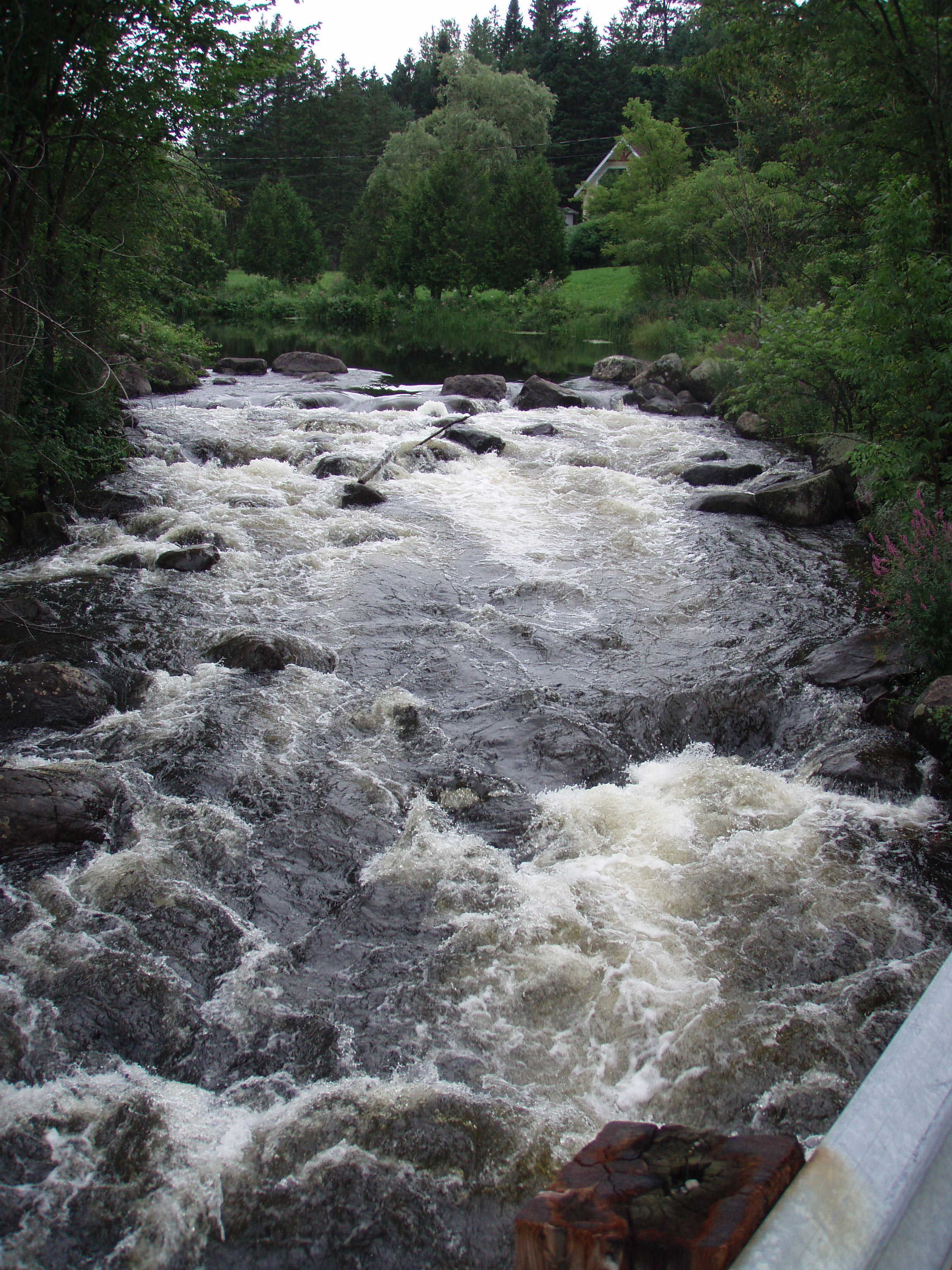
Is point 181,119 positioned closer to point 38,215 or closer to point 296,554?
point 38,215

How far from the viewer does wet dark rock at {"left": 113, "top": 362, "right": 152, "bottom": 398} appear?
71.7 ft

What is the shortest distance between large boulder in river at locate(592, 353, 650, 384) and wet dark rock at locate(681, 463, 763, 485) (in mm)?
13520

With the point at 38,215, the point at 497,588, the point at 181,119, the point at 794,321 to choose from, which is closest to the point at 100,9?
the point at 181,119

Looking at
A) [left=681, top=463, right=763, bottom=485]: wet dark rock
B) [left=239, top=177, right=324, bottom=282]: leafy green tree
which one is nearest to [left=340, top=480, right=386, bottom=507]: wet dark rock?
[left=681, top=463, right=763, bottom=485]: wet dark rock

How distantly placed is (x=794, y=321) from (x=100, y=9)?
36.8 ft

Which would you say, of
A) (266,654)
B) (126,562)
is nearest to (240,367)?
(126,562)

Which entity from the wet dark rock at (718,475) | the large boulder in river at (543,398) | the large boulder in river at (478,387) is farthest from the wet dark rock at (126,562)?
the large boulder in river at (478,387)

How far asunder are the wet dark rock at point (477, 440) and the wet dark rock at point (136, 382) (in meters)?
8.51

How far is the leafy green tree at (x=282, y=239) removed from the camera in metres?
56.3

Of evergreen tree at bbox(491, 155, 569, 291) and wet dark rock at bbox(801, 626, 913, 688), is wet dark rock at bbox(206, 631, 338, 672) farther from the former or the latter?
evergreen tree at bbox(491, 155, 569, 291)

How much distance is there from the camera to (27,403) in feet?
43.9

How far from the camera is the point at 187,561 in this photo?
11711 millimetres

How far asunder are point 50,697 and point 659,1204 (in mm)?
7306

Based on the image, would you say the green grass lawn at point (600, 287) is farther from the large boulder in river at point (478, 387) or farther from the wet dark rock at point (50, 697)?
the wet dark rock at point (50, 697)
